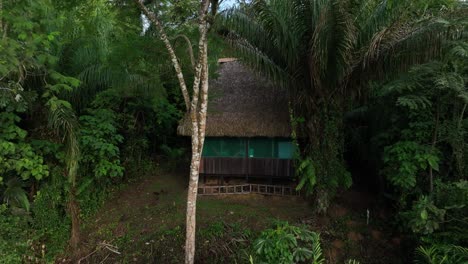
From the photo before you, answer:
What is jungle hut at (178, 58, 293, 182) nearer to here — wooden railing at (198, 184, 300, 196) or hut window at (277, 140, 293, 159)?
hut window at (277, 140, 293, 159)

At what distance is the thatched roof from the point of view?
827 cm

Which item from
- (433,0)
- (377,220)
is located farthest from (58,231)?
(433,0)

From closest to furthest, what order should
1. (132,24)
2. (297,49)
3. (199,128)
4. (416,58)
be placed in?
(199,128) < (416,58) < (297,49) < (132,24)

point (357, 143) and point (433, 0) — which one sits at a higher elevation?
point (433, 0)

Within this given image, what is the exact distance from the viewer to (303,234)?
18.5ft

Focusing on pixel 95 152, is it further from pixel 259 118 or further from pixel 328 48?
pixel 328 48

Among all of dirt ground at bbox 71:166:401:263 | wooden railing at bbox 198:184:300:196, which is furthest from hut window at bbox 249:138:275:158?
dirt ground at bbox 71:166:401:263

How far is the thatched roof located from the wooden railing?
1.31 meters

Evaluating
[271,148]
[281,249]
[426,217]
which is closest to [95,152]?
[271,148]

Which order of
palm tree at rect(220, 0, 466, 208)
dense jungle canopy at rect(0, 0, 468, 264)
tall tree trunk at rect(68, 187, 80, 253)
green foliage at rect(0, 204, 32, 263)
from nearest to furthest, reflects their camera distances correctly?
dense jungle canopy at rect(0, 0, 468, 264) → palm tree at rect(220, 0, 466, 208) → green foliage at rect(0, 204, 32, 263) → tall tree trunk at rect(68, 187, 80, 253)

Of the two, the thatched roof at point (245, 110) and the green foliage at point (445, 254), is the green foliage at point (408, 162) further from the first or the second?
the thatched roof at point (245, 110)

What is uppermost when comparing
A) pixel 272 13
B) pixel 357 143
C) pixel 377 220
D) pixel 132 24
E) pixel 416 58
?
pixel 132 24

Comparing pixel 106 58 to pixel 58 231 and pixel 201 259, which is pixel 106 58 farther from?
pixel 201 259

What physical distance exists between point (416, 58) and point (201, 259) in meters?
5.39
